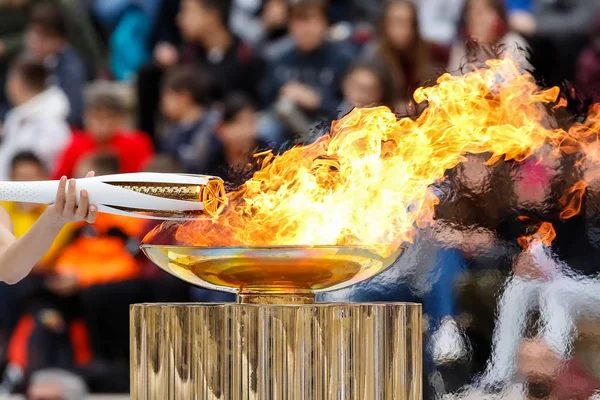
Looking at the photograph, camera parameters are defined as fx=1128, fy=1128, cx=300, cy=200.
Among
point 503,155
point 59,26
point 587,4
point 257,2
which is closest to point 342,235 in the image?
point 503,155

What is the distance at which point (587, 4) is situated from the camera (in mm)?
5469

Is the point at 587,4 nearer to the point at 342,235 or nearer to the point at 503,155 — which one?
the point at 503,155

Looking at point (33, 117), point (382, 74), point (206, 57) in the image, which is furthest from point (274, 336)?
point (33, 117)

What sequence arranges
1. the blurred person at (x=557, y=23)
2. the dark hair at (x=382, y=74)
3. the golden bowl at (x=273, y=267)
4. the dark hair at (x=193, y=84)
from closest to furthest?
the golden bowl at (x=273, y=267) → the dark hair at (x=382, y=74) → the blurred person at (x=557, y=23) → the dark hair at (x=193, y=84)

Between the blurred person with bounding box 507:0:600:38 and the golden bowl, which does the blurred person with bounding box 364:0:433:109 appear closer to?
the blurred person with bounding box 507:0:600:38

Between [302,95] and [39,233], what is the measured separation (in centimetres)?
303

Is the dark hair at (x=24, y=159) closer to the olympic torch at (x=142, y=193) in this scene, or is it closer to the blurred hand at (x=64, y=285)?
the blurred hand at (x=64, y=285)

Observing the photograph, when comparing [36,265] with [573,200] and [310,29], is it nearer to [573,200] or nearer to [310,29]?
[310,29]

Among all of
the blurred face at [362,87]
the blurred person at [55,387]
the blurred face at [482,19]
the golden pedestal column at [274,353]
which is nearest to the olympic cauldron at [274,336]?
the golden pedestal column at [274,353]

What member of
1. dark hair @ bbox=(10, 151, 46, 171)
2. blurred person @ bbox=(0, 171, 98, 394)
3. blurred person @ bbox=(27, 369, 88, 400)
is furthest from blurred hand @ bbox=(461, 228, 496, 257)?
dark hair @ bbox=(10, 151, 46, 171)

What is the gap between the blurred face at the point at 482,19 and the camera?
205 inches

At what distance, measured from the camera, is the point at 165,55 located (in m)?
6.62

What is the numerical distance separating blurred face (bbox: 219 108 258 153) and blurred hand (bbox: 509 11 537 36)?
132 centimetres

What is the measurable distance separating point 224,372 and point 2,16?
4973 mm
